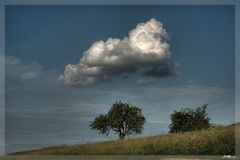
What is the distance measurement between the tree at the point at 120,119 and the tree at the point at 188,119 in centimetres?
154

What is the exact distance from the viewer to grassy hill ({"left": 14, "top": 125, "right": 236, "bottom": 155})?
1235 inches

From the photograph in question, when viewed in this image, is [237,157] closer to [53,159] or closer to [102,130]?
[102,130]

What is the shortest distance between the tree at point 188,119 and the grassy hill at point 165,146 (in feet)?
1.80

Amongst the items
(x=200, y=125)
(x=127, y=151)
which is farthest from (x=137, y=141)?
(x=200, y=125)

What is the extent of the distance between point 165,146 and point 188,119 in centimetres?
216

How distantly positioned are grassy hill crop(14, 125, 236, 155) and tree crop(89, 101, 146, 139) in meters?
0.98

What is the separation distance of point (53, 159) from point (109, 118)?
378cm

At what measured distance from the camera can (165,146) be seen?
105 ft

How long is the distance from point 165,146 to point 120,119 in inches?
165

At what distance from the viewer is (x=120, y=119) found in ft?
116

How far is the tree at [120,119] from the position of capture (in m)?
31.8

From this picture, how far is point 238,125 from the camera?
31.9 m

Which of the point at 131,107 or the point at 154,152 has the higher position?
the point at 131,107

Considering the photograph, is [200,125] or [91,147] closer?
[91,147]
